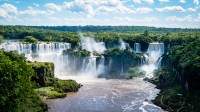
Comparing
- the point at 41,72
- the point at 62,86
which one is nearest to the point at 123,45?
the point at 62,86

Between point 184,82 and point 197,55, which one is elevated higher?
point 197,55

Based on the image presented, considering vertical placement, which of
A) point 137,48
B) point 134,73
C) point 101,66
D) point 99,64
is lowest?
point 134,73

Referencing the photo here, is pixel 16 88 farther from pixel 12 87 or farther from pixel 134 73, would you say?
A: pixel 134 73

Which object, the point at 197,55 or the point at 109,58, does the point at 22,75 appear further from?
the point at 109,58

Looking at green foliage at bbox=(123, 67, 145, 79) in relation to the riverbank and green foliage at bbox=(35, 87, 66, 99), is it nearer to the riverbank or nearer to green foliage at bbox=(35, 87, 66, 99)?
the riverbank

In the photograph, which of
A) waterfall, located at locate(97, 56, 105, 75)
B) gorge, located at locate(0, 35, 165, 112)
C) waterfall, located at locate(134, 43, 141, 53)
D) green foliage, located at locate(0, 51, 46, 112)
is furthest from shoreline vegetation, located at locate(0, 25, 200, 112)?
waterfall, located at locate(134, 43, 141, 53)

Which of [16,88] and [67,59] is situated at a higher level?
[16,88]

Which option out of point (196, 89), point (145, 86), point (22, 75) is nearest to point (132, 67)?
point (145, 86)

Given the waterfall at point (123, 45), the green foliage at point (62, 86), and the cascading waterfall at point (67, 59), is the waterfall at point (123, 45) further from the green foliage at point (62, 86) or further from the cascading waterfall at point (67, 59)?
the green foliage at point (62, 86)
